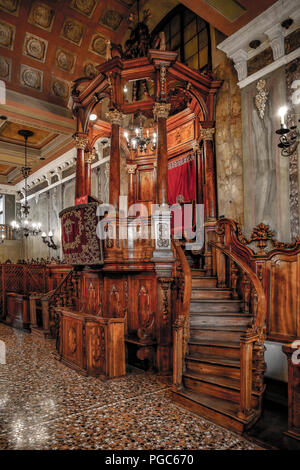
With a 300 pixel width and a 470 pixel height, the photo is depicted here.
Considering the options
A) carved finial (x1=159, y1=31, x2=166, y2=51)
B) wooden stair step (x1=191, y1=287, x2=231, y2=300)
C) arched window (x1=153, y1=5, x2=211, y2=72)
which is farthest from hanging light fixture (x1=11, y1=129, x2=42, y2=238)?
wooden stair step (x1=191, y1=287, x2=231, y2=300)

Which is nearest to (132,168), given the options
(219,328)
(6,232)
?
(219,328)

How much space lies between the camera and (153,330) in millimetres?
5395

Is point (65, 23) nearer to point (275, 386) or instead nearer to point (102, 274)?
point (102, 274)

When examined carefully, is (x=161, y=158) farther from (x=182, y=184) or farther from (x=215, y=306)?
(x=215, y=306)

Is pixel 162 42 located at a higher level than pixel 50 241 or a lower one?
higher

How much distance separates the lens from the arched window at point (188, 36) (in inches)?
283

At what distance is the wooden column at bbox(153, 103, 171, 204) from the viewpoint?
5582 mm

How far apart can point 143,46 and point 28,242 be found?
1221 cm

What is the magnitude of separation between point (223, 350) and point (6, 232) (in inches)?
591

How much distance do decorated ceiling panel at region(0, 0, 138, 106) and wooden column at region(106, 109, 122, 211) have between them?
11.7 feet

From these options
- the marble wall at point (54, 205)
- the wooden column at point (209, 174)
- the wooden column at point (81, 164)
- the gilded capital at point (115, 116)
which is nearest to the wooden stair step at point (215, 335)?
the wooden column at point (209, 174)

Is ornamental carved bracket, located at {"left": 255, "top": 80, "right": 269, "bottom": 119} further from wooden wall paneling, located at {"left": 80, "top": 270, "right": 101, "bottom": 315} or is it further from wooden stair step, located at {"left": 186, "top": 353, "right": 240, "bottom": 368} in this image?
wooden wall paneling, located at {"left": 80, "top": 270, "right": 101, "bottom": 315}

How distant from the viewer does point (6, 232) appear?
1647 cm
